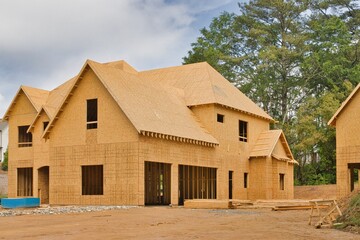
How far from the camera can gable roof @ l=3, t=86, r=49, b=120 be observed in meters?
41.4

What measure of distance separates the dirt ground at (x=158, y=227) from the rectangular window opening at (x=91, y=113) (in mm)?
8227

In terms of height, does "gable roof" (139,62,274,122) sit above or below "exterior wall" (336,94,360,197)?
above

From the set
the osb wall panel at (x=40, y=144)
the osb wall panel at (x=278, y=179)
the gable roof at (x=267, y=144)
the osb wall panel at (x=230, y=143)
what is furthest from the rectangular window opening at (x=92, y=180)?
the osb wall panel at (x=278, y=179)

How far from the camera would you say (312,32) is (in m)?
61.8

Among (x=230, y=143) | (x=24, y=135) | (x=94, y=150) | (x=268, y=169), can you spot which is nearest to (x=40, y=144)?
(x=24, y=135)

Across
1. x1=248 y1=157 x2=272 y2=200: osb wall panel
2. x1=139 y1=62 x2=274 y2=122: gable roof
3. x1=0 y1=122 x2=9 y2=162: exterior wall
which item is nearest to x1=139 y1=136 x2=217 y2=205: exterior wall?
x1=139 y1=62 x2=274 y2=122: gable roof

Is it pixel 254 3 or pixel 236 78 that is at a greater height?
pixel 254 3

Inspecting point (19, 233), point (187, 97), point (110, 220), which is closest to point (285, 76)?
point (187, 97)

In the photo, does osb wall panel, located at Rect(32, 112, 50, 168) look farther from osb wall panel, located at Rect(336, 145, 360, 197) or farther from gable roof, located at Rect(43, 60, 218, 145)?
osb wall panel, located at Rect(336, 145, 360, 197)

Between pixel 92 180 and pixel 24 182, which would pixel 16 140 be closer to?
pixel 24 182

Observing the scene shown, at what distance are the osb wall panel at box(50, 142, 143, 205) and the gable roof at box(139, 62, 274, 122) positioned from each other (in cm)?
867

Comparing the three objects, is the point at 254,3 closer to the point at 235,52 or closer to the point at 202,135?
the point at 235,52

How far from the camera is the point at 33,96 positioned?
42000 millimetres

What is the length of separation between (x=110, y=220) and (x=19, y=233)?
5164 mm
